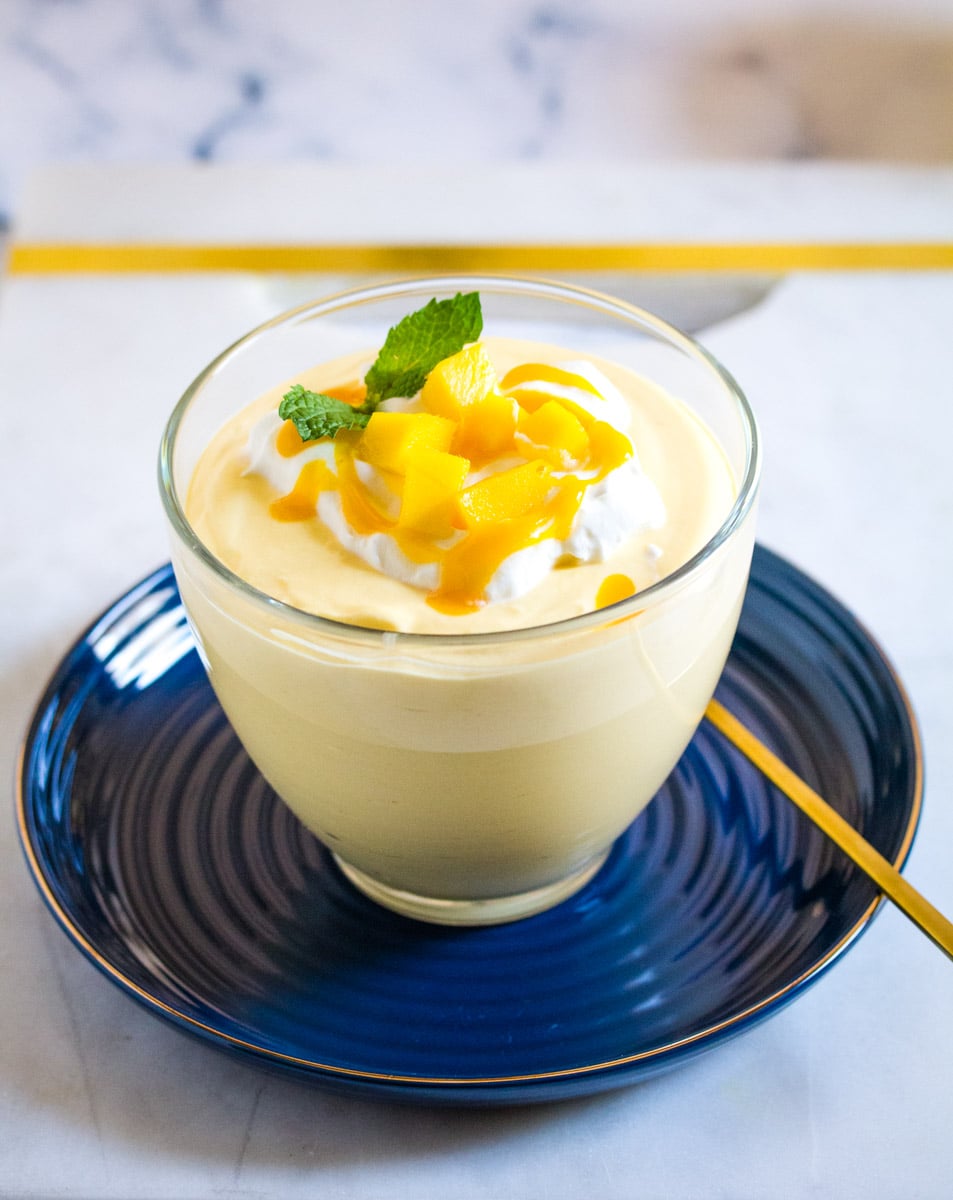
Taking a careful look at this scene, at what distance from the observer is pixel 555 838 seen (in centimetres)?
107

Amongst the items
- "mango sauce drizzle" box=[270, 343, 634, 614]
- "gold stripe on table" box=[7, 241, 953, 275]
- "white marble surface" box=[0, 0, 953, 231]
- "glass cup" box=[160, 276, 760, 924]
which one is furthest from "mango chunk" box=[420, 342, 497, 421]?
"white marble surface" box=[0, 0, 953, 231]

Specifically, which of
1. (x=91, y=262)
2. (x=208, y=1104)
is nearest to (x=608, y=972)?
(x=208, y=1104)

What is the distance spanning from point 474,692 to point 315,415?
0.26 m

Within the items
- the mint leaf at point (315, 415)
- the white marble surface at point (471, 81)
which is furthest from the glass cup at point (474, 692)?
the white marble surface at point (471, 81)

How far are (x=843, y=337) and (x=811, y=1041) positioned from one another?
3.86 feet

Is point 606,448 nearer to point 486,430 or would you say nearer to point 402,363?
point 486,430

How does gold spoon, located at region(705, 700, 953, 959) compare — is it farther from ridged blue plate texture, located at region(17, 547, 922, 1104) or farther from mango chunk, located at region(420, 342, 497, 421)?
mango chunk, located at region(420, 342, 497, 421)

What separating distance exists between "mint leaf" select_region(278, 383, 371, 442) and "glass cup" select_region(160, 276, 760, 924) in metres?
0.11

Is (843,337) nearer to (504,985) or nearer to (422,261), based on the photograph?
(422,261)

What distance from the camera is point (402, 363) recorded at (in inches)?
43.3

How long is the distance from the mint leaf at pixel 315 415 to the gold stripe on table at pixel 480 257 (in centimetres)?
108

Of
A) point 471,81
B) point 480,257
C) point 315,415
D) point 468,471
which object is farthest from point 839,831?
point 471,81

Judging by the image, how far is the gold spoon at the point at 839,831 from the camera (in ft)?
3.42

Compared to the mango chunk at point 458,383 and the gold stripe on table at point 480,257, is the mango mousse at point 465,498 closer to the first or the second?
the mango chunk at point 458,383
